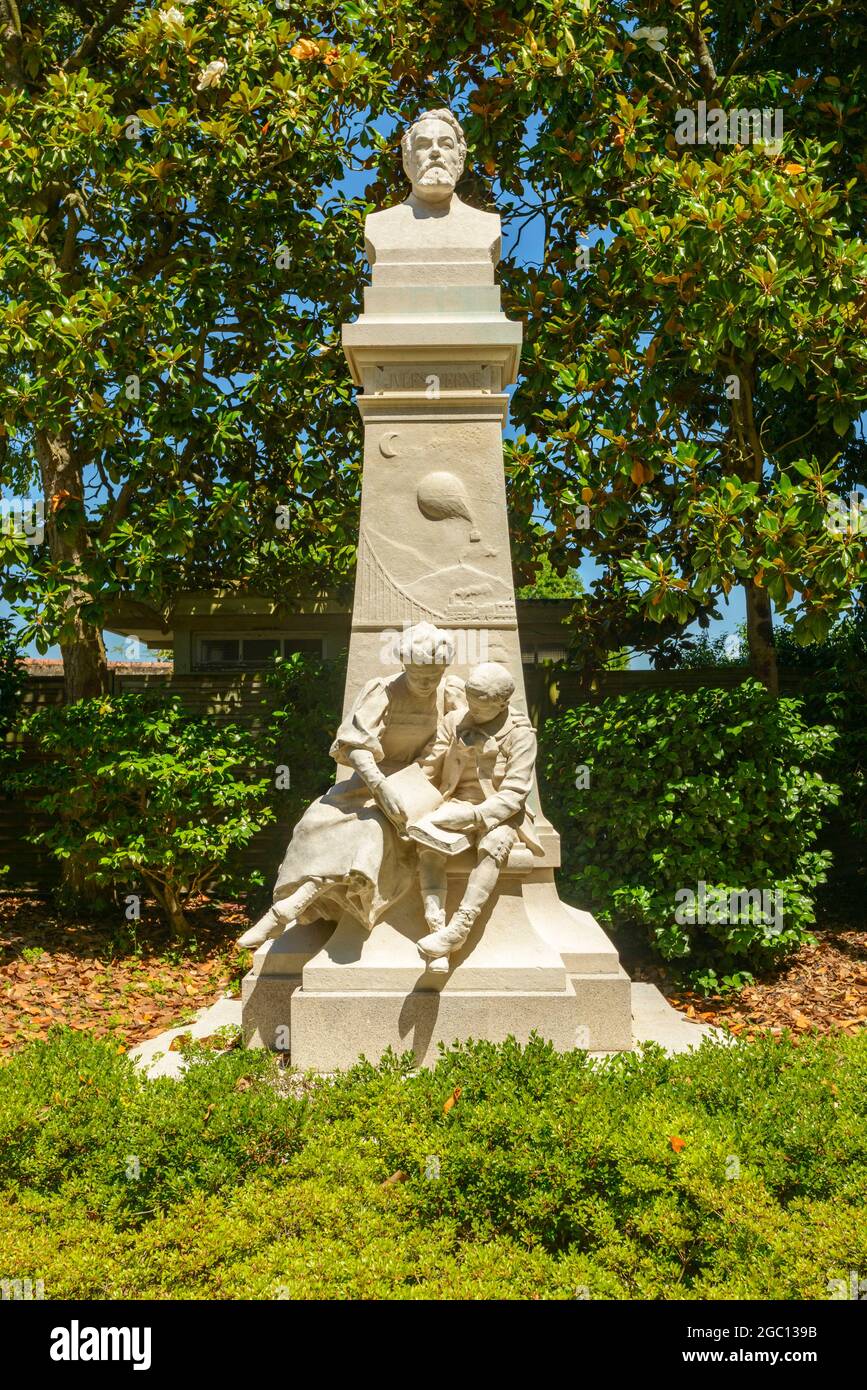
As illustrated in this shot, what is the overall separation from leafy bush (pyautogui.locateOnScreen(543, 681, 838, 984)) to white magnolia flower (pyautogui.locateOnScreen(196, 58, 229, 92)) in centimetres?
584

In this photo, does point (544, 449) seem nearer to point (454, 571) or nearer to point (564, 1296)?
point (454, 571)

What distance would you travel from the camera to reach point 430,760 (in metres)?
5.05

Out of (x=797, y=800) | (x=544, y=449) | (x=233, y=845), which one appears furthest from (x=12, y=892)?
(x=797, y=800)

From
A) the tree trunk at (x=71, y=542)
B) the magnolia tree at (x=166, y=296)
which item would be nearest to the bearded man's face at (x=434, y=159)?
the magnolia tree at (x=166, y=296)

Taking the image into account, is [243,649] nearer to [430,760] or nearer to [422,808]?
[430,760]

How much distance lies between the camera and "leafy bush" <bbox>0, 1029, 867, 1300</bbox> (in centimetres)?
296

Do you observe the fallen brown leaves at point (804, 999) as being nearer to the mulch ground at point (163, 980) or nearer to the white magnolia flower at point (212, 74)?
the mulch ground at point (163, 980)

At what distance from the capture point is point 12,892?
33.3 feet

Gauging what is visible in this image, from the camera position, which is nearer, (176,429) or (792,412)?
(176,429)

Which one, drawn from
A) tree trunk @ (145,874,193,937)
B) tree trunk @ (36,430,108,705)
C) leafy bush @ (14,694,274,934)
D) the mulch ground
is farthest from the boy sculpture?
tree trunk @ (36,430,108,705)

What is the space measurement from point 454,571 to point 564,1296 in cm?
350

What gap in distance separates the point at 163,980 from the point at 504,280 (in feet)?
21.2

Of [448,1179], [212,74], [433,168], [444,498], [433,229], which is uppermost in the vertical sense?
[212,74]

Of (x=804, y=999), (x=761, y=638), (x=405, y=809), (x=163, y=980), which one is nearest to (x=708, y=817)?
(x=804, y=999)
